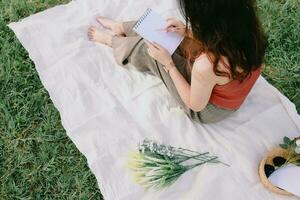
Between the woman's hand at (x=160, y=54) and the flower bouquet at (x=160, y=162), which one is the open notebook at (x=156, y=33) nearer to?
the woman's hand at (x=160, y=54)

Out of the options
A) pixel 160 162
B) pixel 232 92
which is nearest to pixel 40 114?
pixel 160 162

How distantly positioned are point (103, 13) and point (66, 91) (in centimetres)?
60

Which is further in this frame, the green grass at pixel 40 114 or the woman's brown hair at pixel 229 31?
the green grass at pixel 40 114

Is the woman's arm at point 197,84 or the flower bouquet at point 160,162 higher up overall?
the woman's arm at point 197,84

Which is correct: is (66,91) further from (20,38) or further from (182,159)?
(182,159)

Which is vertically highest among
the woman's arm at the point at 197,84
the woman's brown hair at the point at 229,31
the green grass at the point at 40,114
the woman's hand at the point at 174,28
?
the woman's brown hair at the point at 229,31

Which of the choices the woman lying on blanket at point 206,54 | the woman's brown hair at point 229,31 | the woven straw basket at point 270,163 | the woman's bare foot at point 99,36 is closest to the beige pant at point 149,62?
the woman lying on blanket at point 206,54

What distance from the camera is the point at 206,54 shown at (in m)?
2.03

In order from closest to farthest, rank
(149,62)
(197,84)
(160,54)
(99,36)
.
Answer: (197,84) < (160,54) < (149,62) < (99,36)

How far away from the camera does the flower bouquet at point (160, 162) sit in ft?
7.68

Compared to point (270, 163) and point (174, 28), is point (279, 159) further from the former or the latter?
point (174, 28)

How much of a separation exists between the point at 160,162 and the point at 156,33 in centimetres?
62

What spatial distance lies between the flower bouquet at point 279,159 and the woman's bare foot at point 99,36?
1.09 meters

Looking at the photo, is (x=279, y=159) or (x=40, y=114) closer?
(x=279, y=159)
